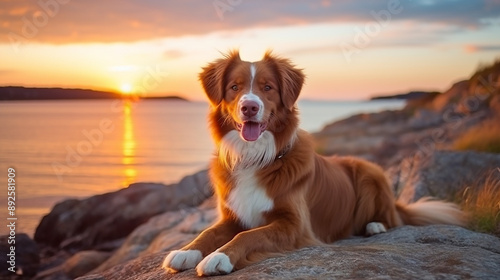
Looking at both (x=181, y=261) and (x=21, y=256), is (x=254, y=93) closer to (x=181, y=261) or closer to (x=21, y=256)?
(x=181, y=261)

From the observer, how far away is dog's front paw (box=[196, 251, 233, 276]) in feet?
14.9

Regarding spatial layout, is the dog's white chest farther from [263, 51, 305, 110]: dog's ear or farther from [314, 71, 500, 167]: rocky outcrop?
[314, 71, 500, 167]: rocky outcrop

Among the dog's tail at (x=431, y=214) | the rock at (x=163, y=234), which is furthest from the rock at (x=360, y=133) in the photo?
the dog's tail at (x=431, y=214)

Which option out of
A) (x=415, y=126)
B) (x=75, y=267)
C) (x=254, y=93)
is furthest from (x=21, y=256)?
(x=415, y=126)

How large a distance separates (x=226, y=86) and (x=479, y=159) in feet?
16.6

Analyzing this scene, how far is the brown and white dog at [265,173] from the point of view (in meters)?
5.38

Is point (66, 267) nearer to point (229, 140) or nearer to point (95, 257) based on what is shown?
point (95, 257)

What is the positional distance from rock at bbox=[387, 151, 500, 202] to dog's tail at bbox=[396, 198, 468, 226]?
48.9 inches

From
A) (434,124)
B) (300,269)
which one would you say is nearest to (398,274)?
(300,269)

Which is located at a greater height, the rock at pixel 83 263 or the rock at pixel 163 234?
the rock at pixel 163 234

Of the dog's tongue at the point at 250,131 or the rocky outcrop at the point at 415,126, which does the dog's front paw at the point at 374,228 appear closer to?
the dog's tongue at the point at 250,131

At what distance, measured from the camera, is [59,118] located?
901 inches

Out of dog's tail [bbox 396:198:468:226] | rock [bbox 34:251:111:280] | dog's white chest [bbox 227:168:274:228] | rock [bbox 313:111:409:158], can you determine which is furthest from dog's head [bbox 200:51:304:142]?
rock [bbox 313:111:409:158]

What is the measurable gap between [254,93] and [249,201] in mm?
1074
